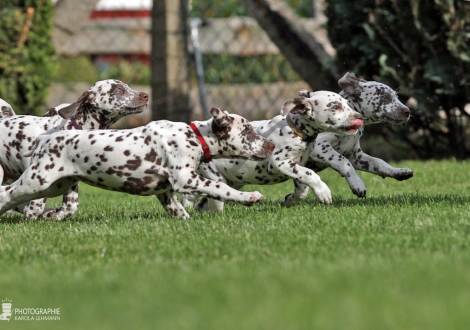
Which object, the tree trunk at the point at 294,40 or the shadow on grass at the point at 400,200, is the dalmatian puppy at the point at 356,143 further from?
the tree trunk at the point at 294,40

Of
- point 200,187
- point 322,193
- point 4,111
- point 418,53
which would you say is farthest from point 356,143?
point 418,53

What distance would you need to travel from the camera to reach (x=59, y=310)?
4.04 meters

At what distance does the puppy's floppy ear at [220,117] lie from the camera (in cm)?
678

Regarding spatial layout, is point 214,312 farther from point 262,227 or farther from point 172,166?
point 172,166

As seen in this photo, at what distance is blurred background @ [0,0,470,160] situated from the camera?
454 inches

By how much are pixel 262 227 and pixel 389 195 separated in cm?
260

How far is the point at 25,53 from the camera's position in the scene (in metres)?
14.2

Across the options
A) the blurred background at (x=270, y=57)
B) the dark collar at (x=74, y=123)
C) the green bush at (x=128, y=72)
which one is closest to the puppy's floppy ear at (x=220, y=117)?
the dark collar at (x=74, y=123)

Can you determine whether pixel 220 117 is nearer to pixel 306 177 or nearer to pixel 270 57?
pixel 306 177

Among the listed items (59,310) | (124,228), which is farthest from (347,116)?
(59,310)

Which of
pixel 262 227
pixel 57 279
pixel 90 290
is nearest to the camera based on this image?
pixel 90 290

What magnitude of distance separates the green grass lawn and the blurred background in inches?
142

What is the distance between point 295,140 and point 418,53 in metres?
4.95

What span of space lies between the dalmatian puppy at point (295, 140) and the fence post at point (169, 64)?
7.41m
